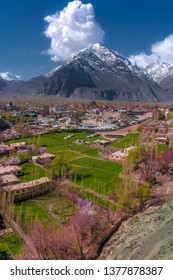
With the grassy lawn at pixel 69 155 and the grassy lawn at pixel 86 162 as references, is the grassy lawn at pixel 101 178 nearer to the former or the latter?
the grassy lawn at pixel 86 162

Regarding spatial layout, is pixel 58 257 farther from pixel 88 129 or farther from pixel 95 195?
pixel 88 129

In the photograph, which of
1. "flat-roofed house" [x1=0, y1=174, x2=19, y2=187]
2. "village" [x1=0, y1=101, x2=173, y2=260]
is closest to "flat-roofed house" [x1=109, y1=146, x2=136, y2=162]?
"village" [x1=0, y1=101, x2=173, y2=260]

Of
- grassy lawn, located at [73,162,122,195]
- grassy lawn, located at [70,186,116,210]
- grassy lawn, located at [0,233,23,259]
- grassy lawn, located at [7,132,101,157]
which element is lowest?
grassy lawn, located at [0,233,23,259]

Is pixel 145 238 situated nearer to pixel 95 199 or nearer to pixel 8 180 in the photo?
pixel 95 199

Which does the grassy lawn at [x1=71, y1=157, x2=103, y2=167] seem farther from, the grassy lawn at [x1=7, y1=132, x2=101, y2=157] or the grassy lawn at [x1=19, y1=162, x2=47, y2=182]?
the grassy lawn at [x1=19, y1=162, x2=47, y2=182]
